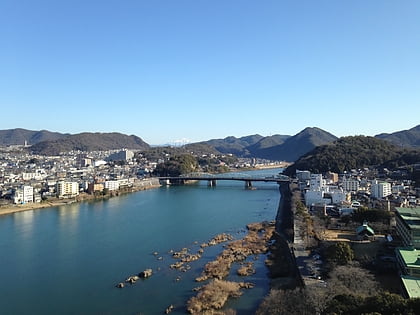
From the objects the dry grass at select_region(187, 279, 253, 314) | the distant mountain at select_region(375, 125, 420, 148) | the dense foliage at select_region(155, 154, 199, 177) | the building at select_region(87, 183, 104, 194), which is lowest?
the dry grass at select_region(187, 279, 253, 314)

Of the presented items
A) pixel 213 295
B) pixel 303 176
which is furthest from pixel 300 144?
pixel 213 295

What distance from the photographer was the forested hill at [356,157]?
1872 centimetres

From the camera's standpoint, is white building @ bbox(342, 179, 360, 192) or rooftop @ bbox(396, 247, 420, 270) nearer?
rooftop @ bbox(396, 247, 420, 270)

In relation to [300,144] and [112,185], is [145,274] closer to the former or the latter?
[112,185]

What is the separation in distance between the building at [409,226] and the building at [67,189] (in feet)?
40.2

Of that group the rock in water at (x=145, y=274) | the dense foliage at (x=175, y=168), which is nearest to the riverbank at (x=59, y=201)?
the dense foliage at (x=175, y=168)

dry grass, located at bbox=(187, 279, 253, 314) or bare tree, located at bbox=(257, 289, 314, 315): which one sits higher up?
bare tree, located at bbox=(257, 289, 314, 315)

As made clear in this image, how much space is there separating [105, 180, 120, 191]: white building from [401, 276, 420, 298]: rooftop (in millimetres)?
14219

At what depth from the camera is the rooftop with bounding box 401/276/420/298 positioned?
3.78m

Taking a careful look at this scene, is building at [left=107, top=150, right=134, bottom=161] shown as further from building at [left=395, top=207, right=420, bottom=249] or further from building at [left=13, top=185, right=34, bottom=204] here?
building at [left=395, top=207, right=420, bottom=249]

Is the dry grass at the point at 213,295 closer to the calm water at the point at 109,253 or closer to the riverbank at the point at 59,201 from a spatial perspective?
the calm water at the point at 109,253

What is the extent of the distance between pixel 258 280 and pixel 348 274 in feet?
4.48

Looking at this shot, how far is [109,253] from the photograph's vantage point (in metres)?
7.03

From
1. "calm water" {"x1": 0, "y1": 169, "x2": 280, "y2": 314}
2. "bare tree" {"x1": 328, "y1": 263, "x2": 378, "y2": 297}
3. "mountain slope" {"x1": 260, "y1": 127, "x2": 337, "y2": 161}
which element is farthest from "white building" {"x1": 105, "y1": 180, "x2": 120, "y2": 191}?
"mountain slope" {"x1": 260, "y1": 127, "x2": 337, "y2": 161}
